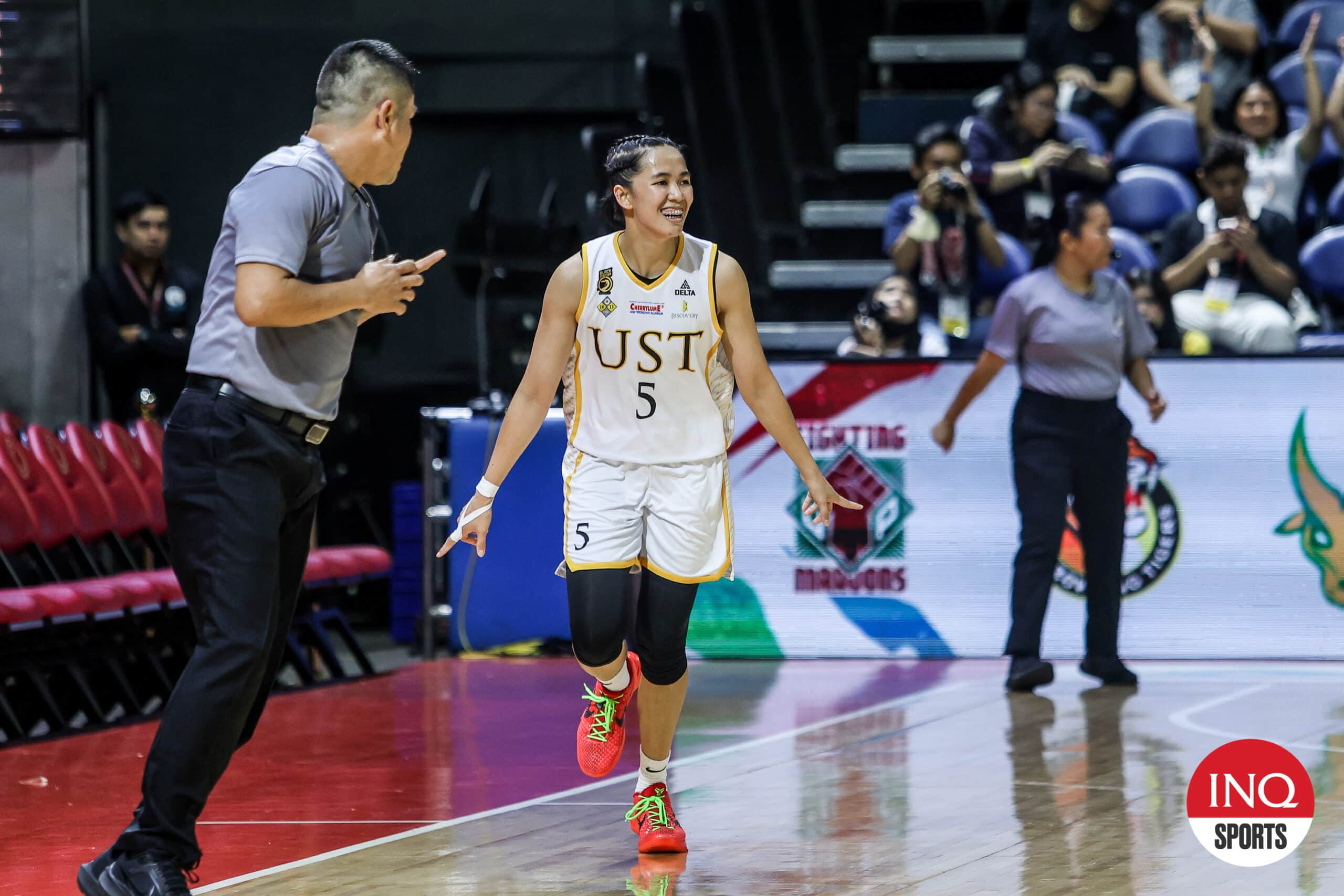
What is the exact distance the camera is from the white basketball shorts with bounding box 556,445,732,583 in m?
5.08

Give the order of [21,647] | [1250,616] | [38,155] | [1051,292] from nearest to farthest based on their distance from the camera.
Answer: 1. [21,647]
2. [1051,292]
3. [1250,616]
4. [38,155]

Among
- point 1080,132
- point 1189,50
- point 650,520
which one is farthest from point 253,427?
point 1189,50

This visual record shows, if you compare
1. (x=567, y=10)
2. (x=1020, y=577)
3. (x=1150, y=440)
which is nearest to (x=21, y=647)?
(x=1020, y=577)

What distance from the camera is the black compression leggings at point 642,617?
200 inches

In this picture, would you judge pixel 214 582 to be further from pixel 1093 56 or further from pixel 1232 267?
pixel 1093 56

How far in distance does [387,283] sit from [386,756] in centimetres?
312

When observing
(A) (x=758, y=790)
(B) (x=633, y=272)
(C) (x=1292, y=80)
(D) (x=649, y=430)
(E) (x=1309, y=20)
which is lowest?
(A) (x=758, y=790)

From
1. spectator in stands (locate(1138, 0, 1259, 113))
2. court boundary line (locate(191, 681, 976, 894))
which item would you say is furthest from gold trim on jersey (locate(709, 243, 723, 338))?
spectator in stands (locate(1138, 0, 1259, 113))

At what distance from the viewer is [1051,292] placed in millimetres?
8328

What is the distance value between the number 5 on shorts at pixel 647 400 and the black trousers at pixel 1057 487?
3.64 m

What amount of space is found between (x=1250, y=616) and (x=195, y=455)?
6.25 metres

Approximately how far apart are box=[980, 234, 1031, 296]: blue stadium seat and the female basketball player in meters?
6.31

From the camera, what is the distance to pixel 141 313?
10.1m

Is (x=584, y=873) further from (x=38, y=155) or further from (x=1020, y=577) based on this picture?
(x=38, y=155)
